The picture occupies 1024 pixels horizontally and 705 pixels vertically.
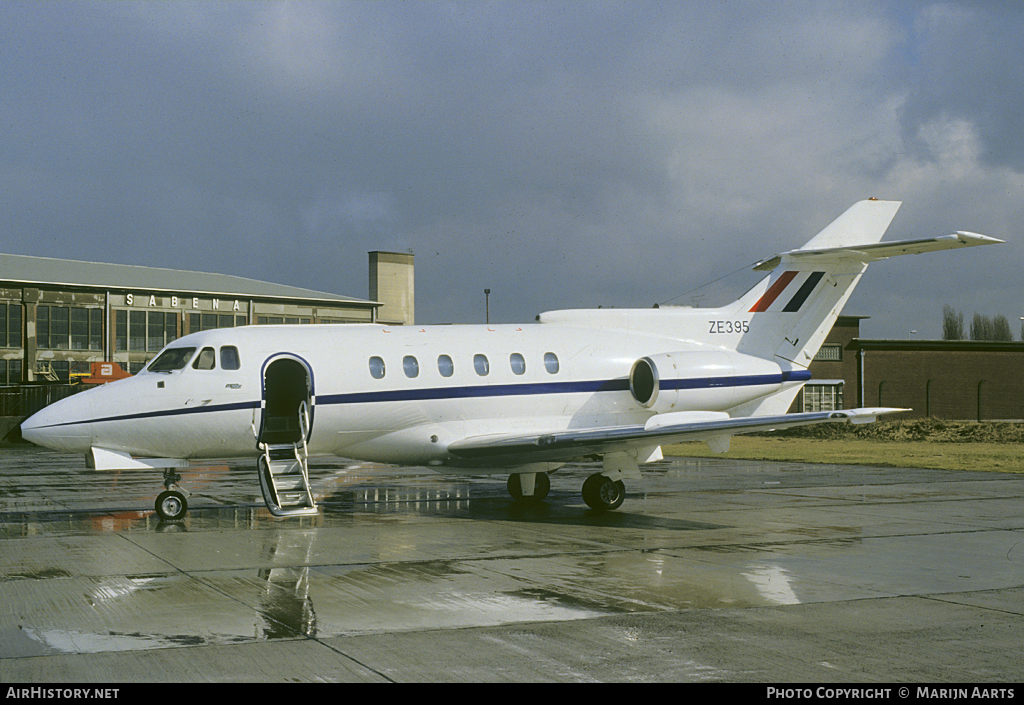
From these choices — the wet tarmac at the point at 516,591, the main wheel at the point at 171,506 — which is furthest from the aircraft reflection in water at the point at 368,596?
the main wheel at the point at 171,506

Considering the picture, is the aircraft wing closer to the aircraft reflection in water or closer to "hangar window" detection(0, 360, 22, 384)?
the aircraft reflection in water

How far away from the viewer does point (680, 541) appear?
44.7ft

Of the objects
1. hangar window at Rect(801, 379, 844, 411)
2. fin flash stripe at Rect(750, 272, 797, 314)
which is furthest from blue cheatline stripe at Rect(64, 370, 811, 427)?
hangar window at Rect(801, 379, 844, 411)

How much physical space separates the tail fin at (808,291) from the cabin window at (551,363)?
3944mm

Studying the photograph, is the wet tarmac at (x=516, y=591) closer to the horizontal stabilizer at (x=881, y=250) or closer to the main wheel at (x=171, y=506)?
the main wheel at (x=171, y=506)

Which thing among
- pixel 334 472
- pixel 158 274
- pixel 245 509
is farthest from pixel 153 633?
pixel 158 274

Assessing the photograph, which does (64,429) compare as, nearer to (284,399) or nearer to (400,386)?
(284,399)

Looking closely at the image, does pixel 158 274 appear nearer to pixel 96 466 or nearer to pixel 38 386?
pixel 38 386

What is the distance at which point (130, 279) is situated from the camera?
194 ft

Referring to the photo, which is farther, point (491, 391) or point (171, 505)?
point (491, 391)

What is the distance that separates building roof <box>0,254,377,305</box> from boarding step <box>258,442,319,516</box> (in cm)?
4191

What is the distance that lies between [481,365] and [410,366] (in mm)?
1308

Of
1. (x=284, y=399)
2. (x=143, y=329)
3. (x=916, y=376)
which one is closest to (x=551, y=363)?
(x=284, y=399)
